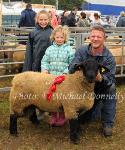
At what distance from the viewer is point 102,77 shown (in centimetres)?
499

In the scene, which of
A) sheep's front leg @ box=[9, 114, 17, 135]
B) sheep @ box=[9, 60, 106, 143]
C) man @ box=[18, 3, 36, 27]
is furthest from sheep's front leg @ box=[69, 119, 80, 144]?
man @ box=[18, 3, 36, 27]

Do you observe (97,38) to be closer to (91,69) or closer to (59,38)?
(59,38)

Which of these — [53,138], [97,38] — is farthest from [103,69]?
[53,138]

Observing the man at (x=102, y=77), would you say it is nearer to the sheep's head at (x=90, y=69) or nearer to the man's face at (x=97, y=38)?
the man's face at (x=97, y=38)

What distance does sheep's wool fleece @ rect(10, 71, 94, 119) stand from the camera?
4.93 metres

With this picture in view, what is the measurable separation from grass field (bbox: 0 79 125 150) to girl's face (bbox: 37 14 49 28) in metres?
1.43

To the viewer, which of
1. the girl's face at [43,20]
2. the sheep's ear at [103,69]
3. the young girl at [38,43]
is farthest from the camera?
the young girl at [38,43]

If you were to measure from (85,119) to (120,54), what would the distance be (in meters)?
3.79

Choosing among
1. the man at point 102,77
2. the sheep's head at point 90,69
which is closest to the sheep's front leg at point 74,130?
the man at point 102,77

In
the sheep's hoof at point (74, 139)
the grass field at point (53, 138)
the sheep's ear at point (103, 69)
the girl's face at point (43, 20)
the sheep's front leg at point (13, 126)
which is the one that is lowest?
the grass field at point (53, 138)

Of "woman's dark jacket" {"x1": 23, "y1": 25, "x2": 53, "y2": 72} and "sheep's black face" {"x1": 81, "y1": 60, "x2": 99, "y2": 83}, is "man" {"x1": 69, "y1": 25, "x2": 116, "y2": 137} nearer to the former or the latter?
"sheep's black face" {"x1": 81, "y1": 60, "x2": 99, "y2": 83}

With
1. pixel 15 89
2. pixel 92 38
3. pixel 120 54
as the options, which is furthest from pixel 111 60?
pixel 120 54

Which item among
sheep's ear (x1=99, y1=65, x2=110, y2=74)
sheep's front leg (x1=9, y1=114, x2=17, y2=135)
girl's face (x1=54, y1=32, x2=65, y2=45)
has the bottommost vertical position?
sheep's front leg (x1=9, y1=114, x2=17, y2=135)

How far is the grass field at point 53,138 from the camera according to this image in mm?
4965
